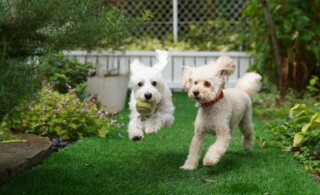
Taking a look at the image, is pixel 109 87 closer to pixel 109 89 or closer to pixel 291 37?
pixel 109 89

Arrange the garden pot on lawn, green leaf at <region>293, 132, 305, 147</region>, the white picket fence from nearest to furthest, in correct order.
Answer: green leaf at <region>293, 132, 305, 147</region> < the garden pot on lawn < the white picket fence

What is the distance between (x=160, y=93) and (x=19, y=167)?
4.85 ft

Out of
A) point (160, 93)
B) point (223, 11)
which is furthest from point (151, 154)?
point (223, 11)

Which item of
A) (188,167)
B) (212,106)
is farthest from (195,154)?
(212,106)

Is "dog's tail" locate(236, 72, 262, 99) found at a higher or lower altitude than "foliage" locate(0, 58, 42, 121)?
lower

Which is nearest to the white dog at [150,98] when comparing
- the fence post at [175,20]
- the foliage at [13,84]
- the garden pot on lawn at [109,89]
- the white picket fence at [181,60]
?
the foliage at [13,84]

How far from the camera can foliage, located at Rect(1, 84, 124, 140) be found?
6.30 metres

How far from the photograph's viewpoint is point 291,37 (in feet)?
34.2

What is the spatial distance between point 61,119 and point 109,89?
2.57 metres

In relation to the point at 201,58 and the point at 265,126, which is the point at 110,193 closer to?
the point at 265,126

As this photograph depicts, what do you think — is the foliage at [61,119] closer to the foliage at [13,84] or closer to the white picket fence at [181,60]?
the foliage at [13,84]

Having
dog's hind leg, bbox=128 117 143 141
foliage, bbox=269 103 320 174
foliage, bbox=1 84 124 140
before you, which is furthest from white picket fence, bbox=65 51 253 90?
dog's hind leg, bbox=128 117 143 141

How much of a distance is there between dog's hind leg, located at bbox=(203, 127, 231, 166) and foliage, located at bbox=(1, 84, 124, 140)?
1909 mm

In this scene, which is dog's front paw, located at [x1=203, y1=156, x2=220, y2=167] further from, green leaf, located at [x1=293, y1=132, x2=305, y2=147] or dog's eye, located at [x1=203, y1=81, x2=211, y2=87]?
green leaf, located at [x1=293, y1=132, x2=305, y2=147]
